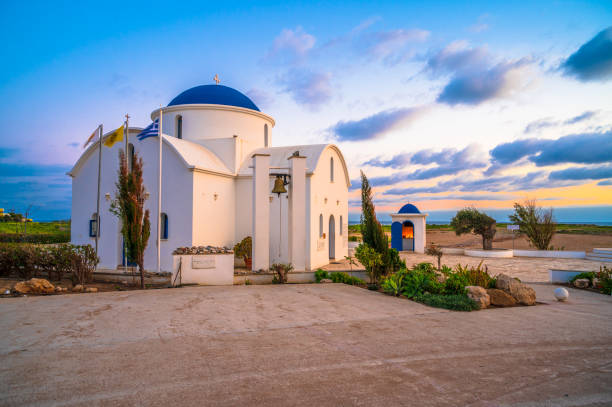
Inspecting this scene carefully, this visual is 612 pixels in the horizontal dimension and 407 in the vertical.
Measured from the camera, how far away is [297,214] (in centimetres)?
1567

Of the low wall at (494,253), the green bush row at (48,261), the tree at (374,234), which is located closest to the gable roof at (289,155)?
the tree at (374,234)

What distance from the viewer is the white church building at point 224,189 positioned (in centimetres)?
1570

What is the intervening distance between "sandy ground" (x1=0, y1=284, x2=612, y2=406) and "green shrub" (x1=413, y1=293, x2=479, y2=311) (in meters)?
0.31

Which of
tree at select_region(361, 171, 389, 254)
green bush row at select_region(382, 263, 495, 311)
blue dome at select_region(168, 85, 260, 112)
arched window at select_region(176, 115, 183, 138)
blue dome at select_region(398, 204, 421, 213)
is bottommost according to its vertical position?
green bush row at select_region(382, 263, 495, 311)

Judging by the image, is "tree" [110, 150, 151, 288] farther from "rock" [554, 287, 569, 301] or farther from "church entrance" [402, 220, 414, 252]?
"church entrance" [402, 220, 414, 252]

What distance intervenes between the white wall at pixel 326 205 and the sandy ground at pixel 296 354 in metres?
8.61

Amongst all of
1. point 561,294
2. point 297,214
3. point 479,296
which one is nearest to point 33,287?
point 297,214

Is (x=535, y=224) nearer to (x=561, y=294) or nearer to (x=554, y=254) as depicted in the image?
(x=554, y=254)

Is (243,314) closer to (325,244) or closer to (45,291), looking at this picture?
(45,291)

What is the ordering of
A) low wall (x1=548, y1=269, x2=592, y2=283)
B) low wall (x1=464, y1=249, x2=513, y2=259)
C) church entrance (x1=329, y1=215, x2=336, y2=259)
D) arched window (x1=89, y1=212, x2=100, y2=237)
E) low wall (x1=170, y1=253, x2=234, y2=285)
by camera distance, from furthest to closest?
low wall (x1=464, y1=249, x2=513, y2=259) < church entrance (x1=329, y1=215, x2=336, y2=259) < arched window (x1=89, y1=212, x2=100, y2=237) < low wall (x1=548, y1=269, x2=592, y2=283) < low wall (x1=170, y1=253, x2=234, y2=285)

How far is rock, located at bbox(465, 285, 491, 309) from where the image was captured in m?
9.26

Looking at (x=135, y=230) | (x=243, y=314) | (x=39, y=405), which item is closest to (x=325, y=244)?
(x=135, y=230)

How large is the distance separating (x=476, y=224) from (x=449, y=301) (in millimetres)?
19437

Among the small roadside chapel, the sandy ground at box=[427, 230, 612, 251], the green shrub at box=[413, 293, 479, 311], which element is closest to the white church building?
the green shrub at box=[413, 293, 479, 311]
